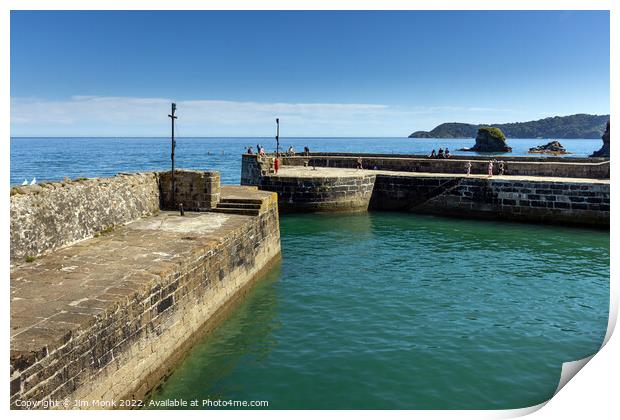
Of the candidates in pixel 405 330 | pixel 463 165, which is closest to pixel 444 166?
pixel 463 165

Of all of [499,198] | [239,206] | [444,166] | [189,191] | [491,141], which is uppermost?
[491,141]

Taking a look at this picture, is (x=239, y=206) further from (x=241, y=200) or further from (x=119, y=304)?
(x=119, y=304)

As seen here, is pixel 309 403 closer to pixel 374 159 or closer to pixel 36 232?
pixel 36 232

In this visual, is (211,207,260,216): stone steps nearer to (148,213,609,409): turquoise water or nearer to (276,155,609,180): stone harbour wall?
(148,213,609,409): turquoise water

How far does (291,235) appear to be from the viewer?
794 inches

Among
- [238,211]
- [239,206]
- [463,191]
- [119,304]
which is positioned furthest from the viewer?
[463,191]

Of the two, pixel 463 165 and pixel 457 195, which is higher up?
pixel 463 165

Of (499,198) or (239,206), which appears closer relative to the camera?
(239,206)

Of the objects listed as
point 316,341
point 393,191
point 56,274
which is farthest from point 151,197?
point 393,191

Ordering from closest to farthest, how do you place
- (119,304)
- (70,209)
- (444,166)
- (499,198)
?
(119,304), (70,209), (499,198), (444,166)

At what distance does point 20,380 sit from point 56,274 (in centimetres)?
313

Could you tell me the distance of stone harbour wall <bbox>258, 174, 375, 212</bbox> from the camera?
83.6ft

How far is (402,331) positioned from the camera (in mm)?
9852

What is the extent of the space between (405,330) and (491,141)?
113515 millimetres
